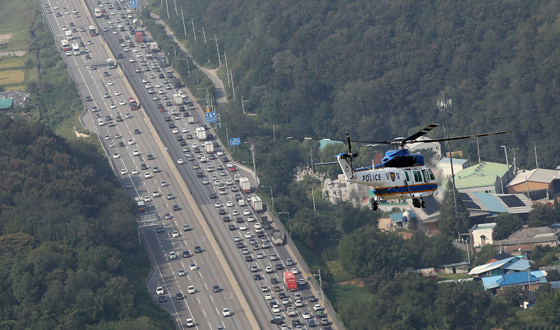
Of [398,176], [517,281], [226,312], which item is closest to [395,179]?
[398,176]

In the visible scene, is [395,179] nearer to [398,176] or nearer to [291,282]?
[398,176]

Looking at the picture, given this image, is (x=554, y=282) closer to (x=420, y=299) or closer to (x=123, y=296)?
(x=420, y=299)

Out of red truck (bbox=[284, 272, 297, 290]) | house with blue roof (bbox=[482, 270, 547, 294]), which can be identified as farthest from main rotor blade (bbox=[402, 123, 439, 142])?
house with blue roof (bbox=[482, 270, 547, 294])

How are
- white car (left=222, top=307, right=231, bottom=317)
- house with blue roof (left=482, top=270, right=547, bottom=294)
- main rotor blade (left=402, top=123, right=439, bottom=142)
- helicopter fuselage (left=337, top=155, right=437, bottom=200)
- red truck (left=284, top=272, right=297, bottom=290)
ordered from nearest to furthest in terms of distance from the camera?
1. main rotor blade (left=402, top=123, right=439, bottom=142)
2. helicopter fuselage (left=337, top=155, right=437, bottom=200)
3. white car (left=222, top=307, right=231, bottom=317)
4. red truck (left=284, top=272, right=297, bottom=290)
5. house with blue roof (left=482, top=270, right=547, bottom=294)

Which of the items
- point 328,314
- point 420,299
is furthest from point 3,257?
point 420,299

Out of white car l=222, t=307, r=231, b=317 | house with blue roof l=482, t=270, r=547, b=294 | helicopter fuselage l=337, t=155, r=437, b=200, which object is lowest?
house with blue roof l=482, t=270, r=547, b=294

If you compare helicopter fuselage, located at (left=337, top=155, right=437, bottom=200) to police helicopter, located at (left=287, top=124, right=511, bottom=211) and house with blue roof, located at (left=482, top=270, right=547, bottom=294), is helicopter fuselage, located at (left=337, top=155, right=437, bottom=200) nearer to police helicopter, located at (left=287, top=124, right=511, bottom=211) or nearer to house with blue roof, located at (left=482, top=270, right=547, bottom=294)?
police helicopter, located at (left=287, top=124, right=511, bottom=211)

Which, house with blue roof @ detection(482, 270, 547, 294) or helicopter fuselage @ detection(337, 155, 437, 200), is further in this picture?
house with blue roof @ detection(482, 270, 547, 294)

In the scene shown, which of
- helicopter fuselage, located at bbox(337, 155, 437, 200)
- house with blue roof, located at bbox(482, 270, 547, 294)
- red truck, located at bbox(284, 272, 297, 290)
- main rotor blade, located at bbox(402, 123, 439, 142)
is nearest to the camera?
main rotor blade, located at bbox(402, 123, 439, 142)
